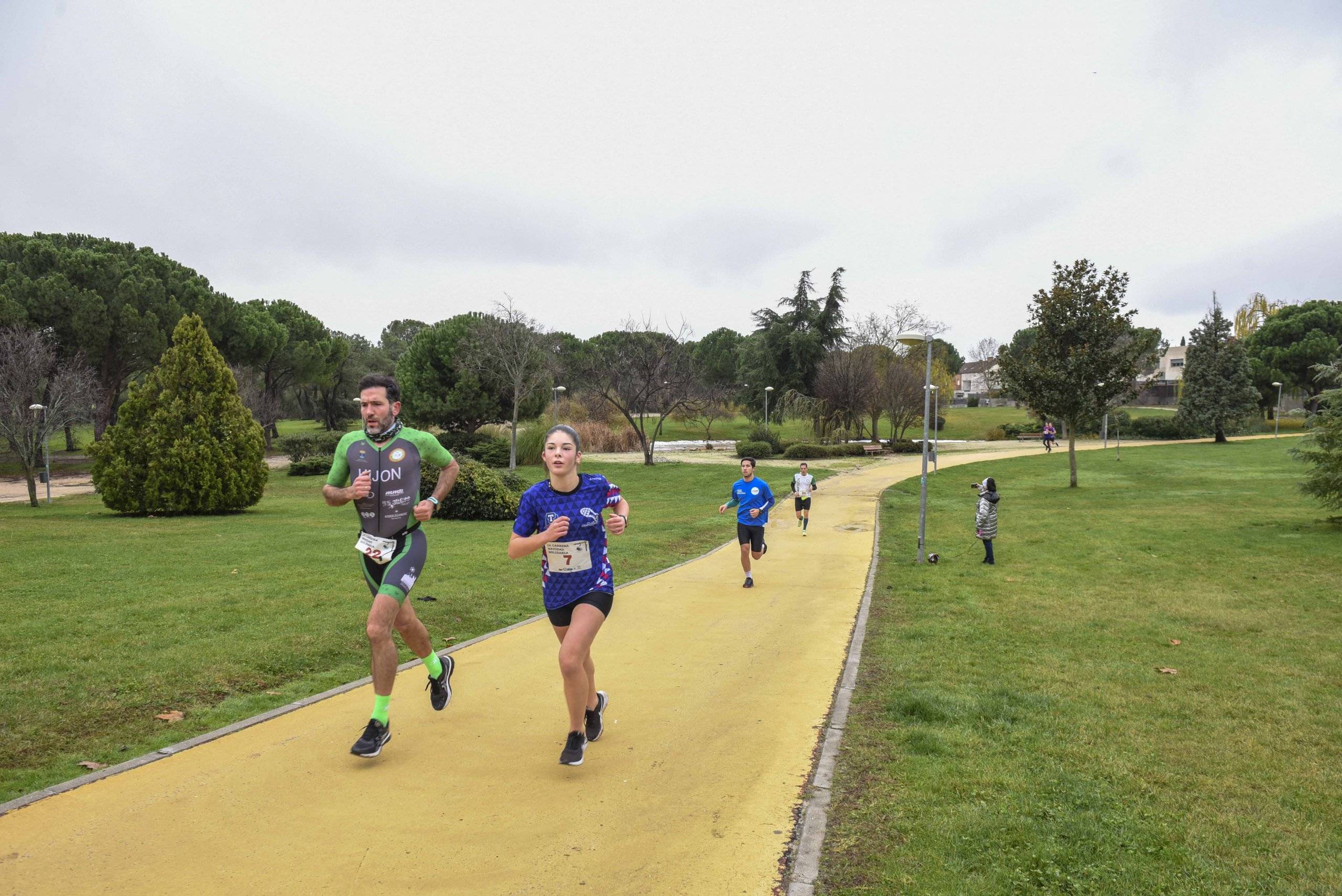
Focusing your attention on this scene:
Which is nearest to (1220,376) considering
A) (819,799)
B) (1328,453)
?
(1328,453)

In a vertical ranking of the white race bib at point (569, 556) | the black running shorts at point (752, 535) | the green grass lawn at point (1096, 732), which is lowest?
the green grass lawn at point (1096, 732)

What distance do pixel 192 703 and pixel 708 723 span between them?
385 cm

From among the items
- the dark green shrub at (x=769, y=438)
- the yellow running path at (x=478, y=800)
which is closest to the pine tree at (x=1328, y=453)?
the yellow running path at (x=478, y=800)

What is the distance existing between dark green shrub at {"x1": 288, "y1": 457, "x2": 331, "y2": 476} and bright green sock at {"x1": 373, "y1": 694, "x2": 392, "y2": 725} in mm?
35929

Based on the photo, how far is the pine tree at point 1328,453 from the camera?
1670cm

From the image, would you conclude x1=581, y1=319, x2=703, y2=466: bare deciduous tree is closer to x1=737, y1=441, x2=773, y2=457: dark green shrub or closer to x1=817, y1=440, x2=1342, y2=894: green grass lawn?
x1=737, y1=441, x2=773, y2=457: dark green shrub

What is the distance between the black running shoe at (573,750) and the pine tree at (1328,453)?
709 inches

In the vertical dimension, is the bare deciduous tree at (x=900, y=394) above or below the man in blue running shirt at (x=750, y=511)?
above

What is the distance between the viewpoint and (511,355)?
40.2m

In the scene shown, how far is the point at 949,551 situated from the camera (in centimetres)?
1602

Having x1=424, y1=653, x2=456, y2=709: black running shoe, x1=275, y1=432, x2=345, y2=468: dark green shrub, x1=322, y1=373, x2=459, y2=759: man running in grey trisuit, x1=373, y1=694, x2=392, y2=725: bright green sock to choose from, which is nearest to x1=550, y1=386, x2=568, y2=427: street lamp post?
x1=275, y1=432, x2=345, y2=468: dark green shrub

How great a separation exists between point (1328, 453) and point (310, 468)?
37.6 meters

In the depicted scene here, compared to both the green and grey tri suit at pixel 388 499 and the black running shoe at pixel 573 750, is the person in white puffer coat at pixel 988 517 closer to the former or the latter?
the black running shoe at pixel 573 750

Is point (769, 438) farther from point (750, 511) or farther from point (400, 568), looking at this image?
point (400, 568)
